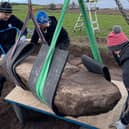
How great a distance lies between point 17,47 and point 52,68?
2.75 ft

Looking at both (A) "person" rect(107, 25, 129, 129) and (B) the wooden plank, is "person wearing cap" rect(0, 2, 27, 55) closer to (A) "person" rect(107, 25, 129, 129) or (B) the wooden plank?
(B) the wooden plank

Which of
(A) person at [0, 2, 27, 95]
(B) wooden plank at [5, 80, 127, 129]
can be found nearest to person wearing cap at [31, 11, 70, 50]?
(A) person at [0, 2, 27, 95]

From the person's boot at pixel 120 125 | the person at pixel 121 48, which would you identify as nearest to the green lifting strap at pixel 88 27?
the person at pixel 121 48

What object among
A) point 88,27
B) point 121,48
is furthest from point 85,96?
point 88,27

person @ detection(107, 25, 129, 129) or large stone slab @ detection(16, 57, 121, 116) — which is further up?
person @ detection(107, 25, 129, 129)

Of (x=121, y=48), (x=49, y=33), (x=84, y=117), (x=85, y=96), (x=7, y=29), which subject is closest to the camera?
(x=85, y=96)

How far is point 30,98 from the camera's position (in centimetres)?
458

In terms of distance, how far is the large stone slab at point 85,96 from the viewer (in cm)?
316

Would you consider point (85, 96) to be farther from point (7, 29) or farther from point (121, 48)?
point (7, 29)

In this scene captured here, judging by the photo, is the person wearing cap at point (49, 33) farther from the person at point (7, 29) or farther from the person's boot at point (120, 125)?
the person's boot at point (120, 125)

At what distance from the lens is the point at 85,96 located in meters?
3.16

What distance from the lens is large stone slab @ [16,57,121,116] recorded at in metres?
3.16

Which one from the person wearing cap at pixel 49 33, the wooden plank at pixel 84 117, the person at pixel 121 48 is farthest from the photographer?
the person wearing cap at pixel 49 33

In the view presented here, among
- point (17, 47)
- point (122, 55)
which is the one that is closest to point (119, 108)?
point (122, 55)
